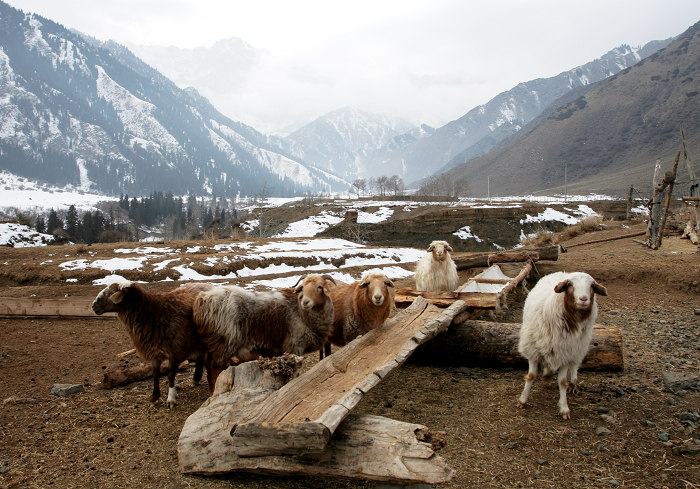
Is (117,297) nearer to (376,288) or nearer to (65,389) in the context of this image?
(65,389)

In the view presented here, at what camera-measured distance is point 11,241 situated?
3378cm

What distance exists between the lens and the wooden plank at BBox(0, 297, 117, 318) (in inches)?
445

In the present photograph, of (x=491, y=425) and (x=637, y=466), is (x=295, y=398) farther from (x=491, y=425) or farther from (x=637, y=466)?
(x=637, y=466)

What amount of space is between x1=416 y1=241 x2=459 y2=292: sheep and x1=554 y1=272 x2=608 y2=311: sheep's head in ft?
17.4

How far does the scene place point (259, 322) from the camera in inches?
270

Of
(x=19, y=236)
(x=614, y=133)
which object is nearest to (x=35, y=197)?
(x=19, y=236)

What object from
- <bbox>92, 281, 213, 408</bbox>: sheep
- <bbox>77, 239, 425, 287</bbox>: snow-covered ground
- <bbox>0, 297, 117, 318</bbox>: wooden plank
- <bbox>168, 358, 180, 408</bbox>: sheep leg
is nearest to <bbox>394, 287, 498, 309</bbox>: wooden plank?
<bbox>92, 281, 213, 408</bbox>: sheep

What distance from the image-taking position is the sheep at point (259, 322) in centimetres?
662

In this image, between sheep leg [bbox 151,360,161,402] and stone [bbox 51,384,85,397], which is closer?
sheep leg [bbox 151,360,161,402]

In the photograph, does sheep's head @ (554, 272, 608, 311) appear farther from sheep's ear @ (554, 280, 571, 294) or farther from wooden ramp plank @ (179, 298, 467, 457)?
wooden ramp plank @ (179, 298, 467, 457)

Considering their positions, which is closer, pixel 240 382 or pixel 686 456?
pixel 686 456

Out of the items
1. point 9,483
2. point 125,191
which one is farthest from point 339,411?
point 125,191

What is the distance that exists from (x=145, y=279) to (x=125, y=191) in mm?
205452

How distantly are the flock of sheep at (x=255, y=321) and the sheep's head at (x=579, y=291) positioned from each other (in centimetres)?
3
